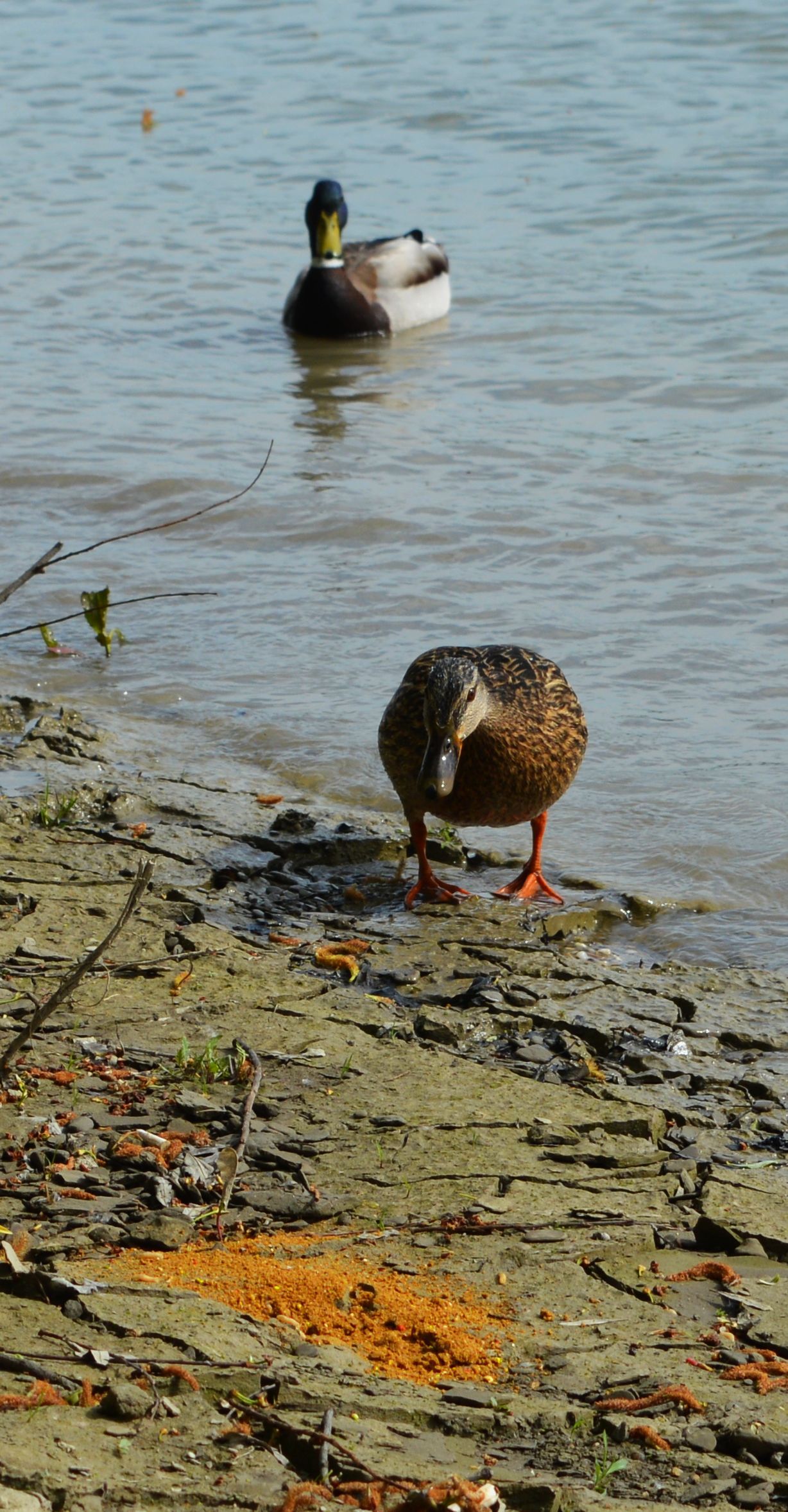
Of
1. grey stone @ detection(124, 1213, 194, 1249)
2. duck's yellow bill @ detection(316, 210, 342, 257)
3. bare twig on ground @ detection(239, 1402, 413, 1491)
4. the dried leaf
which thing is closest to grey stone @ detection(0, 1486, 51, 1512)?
bare twig on ground @ detection(239, 1402, 413, 1491)

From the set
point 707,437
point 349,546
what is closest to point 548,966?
point 349,546

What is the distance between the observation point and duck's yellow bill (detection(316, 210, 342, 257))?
14070mm

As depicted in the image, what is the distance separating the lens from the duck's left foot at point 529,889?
5473 millimetres

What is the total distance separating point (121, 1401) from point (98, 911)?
2459 mm

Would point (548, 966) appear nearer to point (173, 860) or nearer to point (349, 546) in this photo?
point (173, 860)

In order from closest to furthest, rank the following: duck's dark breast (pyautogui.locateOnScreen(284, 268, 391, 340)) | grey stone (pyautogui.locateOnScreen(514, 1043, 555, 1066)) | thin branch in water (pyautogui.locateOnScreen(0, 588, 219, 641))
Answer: thin branch in water (pyautogui.locateOnScreen(0, 588, 219, 641))
grey stone (pyautogui.locateOnScreen(514, 1043, 555, 1066))
duck's dark breast (pyautogui.locateOnScreen(284, 268, 391, 340))

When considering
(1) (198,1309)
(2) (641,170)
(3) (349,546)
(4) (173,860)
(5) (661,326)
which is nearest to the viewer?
(1) (198,1309)

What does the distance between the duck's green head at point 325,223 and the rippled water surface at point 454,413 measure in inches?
30.1

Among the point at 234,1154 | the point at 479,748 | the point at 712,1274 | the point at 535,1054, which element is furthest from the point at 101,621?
the point at 712,1274

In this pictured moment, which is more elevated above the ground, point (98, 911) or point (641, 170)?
point (641, 170)

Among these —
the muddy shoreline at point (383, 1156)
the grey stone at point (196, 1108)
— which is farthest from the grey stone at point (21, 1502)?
the grey stone at point (196, 1108)

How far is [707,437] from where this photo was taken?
1030 centimetres

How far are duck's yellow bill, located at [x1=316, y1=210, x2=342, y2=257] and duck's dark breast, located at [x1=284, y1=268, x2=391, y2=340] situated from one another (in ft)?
0.75

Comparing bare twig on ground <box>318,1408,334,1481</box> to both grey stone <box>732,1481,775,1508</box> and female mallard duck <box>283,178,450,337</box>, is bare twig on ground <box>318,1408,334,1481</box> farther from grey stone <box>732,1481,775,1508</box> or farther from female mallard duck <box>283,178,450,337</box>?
female mallard duck <box>283,178,450,337</box>
